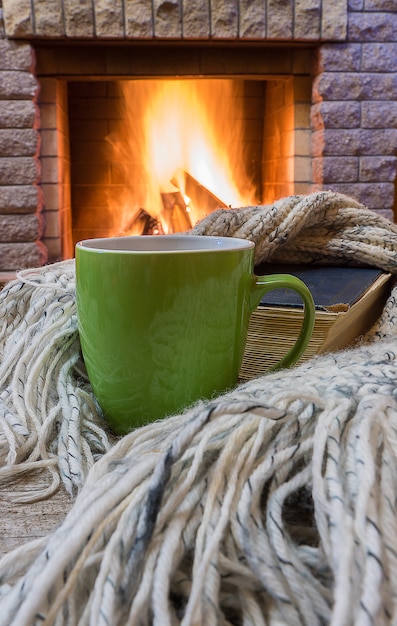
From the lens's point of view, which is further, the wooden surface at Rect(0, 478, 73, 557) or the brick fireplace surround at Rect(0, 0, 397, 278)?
the brick fireplace surround at Rect(0, 0, 397, 278)

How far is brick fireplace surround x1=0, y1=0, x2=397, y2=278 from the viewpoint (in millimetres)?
1824

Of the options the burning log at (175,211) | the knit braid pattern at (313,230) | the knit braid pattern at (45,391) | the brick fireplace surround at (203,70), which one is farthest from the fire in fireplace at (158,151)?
the knit braid pattern at (45,391)

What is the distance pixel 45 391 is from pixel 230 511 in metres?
0.21

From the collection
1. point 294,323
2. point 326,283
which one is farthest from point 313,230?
point 294,323

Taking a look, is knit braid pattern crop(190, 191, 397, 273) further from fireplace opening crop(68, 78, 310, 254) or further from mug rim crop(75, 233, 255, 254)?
fireplace opening crop(68, 78, 310, 254)

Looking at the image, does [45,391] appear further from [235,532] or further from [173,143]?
[173,143]

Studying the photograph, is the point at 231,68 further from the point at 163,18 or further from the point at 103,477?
the point at 103,477

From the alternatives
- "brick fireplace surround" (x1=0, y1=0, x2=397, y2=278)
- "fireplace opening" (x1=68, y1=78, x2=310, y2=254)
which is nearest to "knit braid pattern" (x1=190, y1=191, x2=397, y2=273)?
"brick fireplace surround" (x1=0, y1=0, x2=397, y2=278)

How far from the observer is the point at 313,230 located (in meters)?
0.67

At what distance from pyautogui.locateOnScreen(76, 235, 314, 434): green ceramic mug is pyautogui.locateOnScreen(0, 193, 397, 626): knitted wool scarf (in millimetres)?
29

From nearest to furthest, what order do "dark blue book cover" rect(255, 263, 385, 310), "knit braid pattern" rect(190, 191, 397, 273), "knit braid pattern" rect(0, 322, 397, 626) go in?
"knit braid pattern" rect(0, 322, 397, 626) < "dark blue book cover" rect(255, 263, 385, 310) < "knit braid pattern" rect(190, 191, 397, 273)

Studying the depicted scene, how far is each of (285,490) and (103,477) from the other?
81 mm

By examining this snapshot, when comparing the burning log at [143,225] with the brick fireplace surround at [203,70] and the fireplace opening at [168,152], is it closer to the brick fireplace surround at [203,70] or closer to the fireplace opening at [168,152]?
the fireplace opening at [168,152]

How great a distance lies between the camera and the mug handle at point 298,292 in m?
0.41
